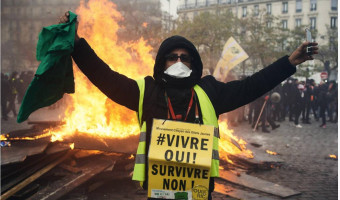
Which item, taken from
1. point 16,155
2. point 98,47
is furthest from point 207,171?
point 98,47

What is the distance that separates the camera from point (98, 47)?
28.8 feet

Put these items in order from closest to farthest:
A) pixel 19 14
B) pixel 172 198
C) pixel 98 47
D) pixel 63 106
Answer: pixel 172 198 < pixel 98 47 < pixel 63 106 < pixel 19 14

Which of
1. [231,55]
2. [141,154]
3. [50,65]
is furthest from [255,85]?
[231,55]

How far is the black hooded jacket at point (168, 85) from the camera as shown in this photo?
2537 millimetres

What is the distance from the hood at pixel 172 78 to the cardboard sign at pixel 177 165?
329mm

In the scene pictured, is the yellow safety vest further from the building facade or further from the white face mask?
the building facade

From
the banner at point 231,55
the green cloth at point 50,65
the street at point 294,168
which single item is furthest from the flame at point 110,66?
the green cloth at point 50,65

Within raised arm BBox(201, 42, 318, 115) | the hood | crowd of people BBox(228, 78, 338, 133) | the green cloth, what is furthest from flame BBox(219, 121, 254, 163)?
crowd of people BBox(228, 78, 338, 133)

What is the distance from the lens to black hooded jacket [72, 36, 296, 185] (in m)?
2.54

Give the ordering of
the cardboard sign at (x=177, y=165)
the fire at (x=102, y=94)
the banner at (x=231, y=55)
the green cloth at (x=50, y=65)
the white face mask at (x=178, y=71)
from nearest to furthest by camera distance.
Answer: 1. the green cloth at (x=50, y=65)
2. the cardboard sign at (x=177, y=165)
3. the white face mask at (x=178, y=71)
4. the fire at (x=102, y=94)
5. the banner at (x=231, y=55)

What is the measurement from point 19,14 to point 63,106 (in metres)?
9.44

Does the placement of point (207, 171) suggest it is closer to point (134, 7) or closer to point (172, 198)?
point (172, 198)

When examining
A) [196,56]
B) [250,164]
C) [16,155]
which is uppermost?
[196,56]

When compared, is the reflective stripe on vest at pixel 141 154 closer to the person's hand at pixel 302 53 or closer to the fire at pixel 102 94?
the person's hand at pixel 302 53
